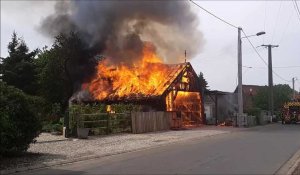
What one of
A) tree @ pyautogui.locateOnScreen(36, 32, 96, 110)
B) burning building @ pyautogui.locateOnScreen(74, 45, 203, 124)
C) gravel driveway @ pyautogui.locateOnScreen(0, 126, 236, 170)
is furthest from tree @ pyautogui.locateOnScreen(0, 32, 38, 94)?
gravel driveway @ pyautogui.locateOnScreen(0, 126, 236, 170)

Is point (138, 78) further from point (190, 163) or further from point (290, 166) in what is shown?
point (290, 166)

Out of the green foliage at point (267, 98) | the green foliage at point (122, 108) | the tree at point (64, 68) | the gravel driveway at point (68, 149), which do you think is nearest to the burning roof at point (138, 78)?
the tree at point (64, 68)

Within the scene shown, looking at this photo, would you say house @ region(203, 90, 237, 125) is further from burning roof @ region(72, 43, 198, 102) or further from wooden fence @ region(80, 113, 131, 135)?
wooden fence @ region(80, 113, 131, 135)

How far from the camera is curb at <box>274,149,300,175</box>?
11.9 meters

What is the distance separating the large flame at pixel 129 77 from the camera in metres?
38.5

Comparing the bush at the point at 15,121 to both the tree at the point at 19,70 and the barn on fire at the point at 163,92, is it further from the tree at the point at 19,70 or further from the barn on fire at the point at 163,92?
the tree at the point at 19,70

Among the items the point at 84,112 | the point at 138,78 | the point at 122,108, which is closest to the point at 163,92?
the point at 138,78

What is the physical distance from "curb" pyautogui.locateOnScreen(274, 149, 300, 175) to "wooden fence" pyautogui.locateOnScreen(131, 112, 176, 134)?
553 inches

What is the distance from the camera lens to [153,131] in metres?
30.0

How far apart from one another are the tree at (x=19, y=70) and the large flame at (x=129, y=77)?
7129mm

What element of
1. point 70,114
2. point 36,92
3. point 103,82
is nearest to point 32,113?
point 70,114

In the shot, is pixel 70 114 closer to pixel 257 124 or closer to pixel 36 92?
pixel 36 92

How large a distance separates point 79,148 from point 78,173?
682 centimetres

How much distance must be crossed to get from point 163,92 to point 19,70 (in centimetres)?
1543
